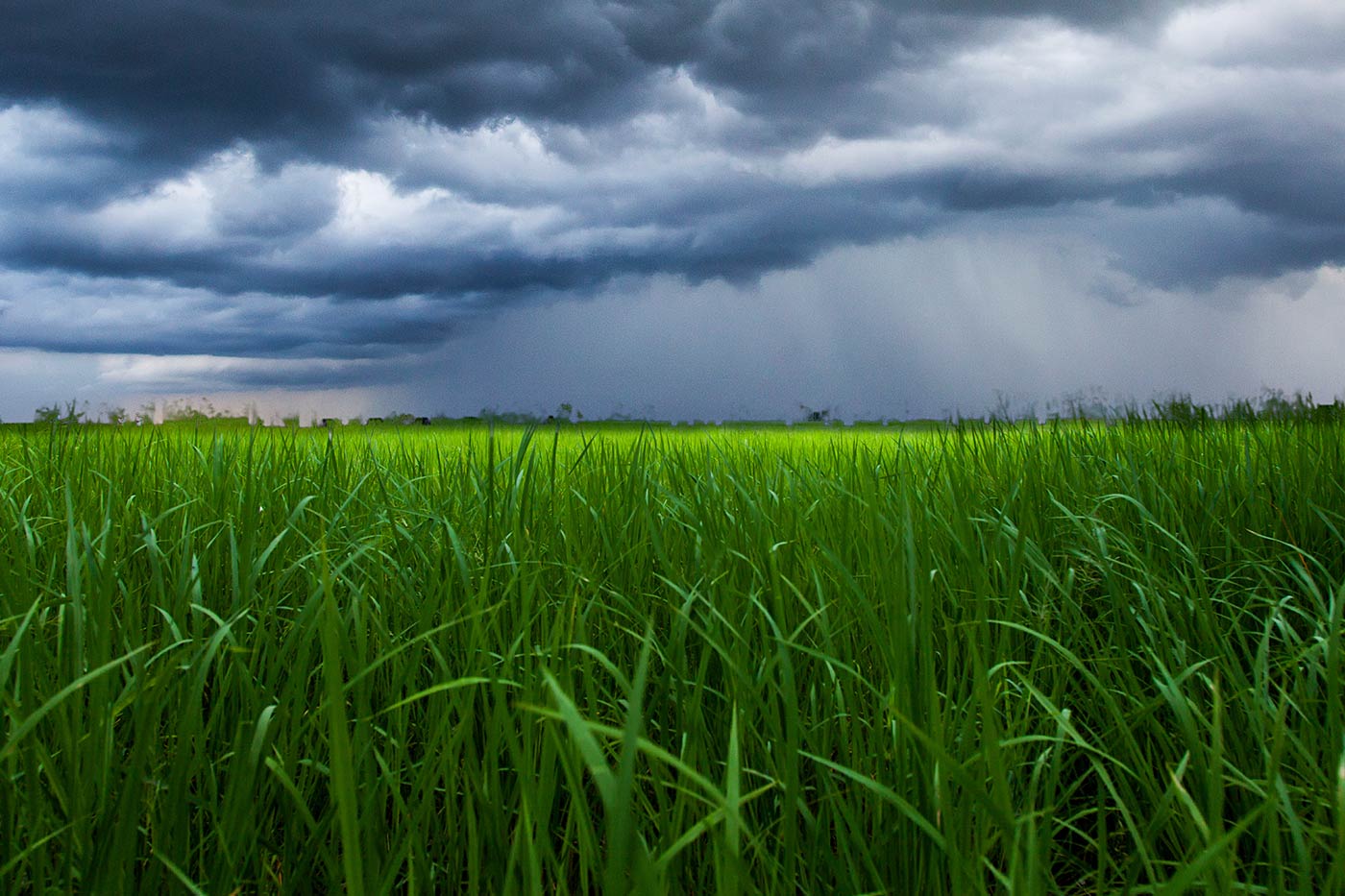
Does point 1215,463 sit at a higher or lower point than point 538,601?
higher

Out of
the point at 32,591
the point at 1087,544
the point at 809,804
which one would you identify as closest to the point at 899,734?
the point at 809,804

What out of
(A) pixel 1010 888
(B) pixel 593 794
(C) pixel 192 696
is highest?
(C) pixel 192 696

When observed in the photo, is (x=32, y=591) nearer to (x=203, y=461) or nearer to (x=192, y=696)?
(x=192, y=696)

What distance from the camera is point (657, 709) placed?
2016 millimetres

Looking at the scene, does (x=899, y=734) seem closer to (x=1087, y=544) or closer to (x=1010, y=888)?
(x=1010, y=888)

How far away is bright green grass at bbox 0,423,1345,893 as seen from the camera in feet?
4.09

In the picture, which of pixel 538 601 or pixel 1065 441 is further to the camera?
pixel 1065 441

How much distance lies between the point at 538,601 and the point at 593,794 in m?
0.51

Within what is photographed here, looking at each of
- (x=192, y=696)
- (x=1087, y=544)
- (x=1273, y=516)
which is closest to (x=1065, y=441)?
(x=1273, y=516)

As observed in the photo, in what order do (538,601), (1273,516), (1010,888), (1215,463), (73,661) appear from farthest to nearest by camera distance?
(1215,463) < (1273,516) < (538,601) < (73,661) < (1010,888)

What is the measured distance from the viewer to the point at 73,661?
4.98 feet

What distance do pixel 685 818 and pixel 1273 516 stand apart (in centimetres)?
286

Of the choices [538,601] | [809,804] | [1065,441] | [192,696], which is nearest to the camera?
[192,696]

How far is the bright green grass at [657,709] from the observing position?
1246 mm
